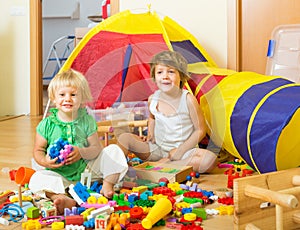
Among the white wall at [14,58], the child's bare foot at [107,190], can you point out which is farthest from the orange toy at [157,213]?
the white wall at [14,58]

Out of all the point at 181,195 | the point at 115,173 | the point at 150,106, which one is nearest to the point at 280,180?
the point at 181,195

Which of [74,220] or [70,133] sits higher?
[70,133]

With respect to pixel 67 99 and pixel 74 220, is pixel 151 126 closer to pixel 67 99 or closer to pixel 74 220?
pixel 67 99

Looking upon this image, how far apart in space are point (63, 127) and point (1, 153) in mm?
678

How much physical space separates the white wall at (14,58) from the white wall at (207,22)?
1.12m

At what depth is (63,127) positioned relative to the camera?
132 centimetres

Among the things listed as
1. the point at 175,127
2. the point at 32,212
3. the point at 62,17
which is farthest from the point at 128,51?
the point at 62,17

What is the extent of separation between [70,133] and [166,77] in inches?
16.2

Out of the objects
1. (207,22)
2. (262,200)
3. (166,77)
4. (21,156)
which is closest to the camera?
(262,200)

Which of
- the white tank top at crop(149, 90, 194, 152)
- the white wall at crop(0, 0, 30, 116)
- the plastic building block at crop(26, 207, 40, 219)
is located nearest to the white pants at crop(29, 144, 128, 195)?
the plastic building block at crop(26, 207, 40, 219)

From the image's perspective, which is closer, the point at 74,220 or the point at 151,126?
the point at 74,220

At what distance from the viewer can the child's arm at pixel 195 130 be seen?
5.10 feet

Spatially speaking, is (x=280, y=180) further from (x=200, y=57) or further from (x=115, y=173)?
(x=200, y=57)

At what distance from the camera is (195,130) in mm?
1577
